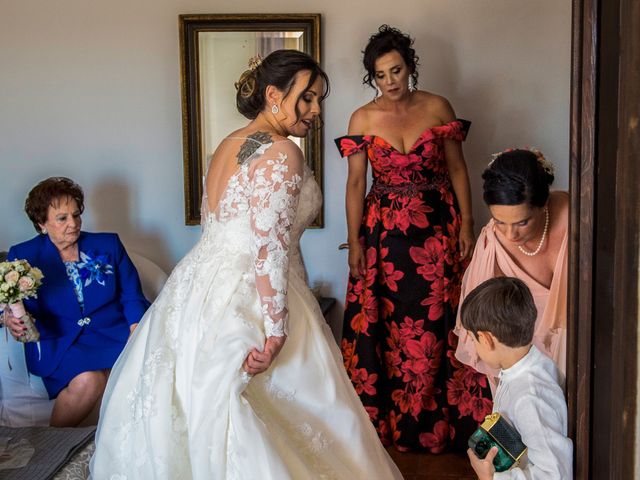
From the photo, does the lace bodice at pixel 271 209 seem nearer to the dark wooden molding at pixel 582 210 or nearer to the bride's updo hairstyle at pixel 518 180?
the bride's updo hairstyle at pixel 518 180

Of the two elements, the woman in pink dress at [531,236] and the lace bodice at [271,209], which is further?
the woman in pink dress at [531,236]

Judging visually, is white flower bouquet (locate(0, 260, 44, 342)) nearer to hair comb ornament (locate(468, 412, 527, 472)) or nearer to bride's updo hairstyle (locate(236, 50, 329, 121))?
bride's updo hairstyle (locate(236, 50, 329, 121))

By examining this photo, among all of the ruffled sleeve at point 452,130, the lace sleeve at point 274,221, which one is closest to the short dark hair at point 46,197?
the lace sleeve at point 274,221

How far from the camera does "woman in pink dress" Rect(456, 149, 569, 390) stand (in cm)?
230

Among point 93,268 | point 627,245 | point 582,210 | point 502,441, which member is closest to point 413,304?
point 93,268

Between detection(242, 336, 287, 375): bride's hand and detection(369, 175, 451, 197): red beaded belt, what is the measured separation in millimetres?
1318

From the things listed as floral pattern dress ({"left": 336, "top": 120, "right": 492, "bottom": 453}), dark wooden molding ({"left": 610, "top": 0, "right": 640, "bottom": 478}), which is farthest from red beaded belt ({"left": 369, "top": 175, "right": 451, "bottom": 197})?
dark wooden molding ({"left": 610, "top": 0, "right": 640, "bottom": 478})

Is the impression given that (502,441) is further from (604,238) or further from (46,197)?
(46,197)

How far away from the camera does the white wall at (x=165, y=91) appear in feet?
12.0

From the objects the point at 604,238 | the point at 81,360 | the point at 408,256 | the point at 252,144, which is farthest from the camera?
the point at 408,256

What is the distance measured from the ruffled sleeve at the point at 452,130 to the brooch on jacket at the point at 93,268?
1446 millimetres

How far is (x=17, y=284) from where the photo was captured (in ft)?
9.68

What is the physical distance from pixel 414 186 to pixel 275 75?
3.93ft

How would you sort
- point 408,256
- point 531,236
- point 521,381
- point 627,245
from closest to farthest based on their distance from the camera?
1. point 627,245
2. point 521,381
3. point 531,236
4. point 408,256
